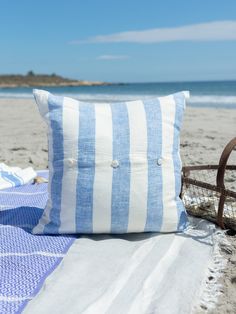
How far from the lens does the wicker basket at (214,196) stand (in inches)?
91.0

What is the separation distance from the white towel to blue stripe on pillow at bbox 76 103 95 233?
1140 mm

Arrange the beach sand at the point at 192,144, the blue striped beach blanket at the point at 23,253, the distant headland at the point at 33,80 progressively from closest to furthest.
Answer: the blue striped beach blanket at the point at 23,253
the beach sand at the point at 192,144
the distant headland at the point at 33,80

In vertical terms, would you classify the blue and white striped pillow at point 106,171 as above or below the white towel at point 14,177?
above

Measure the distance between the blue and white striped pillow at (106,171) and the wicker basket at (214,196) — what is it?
23 centimetres

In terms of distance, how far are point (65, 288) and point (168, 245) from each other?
0.58 metres

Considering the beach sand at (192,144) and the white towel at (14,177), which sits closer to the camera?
the beach sand at (192,144)

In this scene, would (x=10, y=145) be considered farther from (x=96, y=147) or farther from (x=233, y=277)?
(x=233, y=277)

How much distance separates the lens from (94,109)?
228 cm

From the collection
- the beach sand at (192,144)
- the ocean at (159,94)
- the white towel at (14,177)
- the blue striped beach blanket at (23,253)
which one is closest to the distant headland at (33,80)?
the ocean at (159,94)

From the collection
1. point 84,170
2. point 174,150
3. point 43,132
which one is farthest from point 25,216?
point 43,132

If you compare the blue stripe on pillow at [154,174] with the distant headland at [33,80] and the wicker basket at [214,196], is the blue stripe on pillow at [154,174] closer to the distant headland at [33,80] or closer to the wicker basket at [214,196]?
the wicker basket at [214,196]

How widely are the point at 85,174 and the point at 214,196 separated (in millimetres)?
1016

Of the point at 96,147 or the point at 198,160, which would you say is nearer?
the point at 96,147

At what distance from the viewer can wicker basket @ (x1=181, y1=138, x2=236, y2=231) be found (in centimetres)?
231
